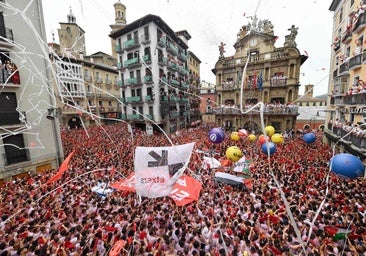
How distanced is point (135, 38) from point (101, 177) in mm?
21528

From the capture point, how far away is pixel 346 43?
16.2 meters

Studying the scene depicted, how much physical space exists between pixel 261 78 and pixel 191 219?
20.3 meters

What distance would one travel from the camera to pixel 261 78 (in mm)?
22188

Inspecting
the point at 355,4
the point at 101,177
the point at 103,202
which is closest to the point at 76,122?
the point at 101,177

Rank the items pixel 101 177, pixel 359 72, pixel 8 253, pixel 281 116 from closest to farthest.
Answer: pixel 8 253
pixel 101 177
pixel 359 72
pixel 281 116

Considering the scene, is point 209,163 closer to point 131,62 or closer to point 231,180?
point 231,180

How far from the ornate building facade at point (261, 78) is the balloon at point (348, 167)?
51.6 feet

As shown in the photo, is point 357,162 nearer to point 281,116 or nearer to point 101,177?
point 101,177

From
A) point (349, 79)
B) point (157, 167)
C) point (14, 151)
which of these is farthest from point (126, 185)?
point (349, 79)

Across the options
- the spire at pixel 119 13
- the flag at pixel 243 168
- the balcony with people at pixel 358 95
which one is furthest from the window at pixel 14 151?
the spire at pixel 119 13

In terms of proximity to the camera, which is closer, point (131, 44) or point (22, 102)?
point (22, 102)

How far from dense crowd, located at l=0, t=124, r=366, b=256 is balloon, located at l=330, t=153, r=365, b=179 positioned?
420 mm

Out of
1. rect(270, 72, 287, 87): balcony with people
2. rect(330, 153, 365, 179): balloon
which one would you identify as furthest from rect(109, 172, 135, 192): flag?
rect(270, 72, 287, 87): balcony with people

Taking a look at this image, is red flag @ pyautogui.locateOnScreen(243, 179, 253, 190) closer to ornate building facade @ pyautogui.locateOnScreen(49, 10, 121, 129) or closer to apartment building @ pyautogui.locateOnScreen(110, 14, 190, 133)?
apartment building @ pyautogui.locateOnScreen(110, 14, 190, 133)
